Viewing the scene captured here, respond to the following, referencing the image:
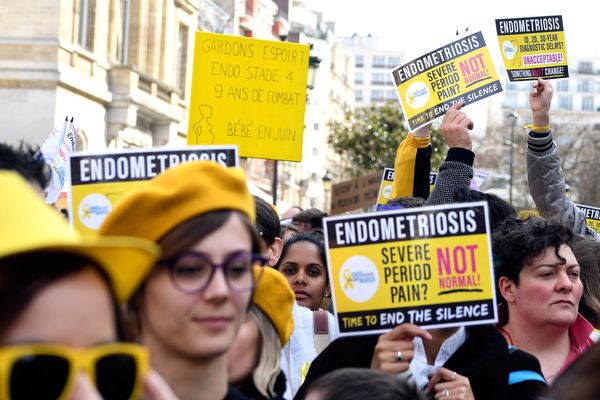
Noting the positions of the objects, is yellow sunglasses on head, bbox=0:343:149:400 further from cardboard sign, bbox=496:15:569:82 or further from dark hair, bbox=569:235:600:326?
cardboard sign, bbox=496:15:569:82

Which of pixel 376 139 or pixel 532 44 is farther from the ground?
pixel 376 139

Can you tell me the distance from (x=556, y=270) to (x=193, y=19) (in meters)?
37.0

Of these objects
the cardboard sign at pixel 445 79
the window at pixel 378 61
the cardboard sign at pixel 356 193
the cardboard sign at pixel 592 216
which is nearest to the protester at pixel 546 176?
the cardboard sign at pixel 445 79

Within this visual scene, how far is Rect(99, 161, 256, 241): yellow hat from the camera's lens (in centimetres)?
276

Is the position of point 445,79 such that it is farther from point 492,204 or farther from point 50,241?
point 50,241

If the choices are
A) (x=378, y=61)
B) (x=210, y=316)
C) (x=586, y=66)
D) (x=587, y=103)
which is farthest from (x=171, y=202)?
(x=586, y=66)

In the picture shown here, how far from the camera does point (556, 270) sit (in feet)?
16.7

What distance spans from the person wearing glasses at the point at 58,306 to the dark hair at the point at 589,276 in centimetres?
398

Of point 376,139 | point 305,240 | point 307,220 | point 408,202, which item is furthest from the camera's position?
point 376,139

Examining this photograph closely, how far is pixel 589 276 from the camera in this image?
592cm

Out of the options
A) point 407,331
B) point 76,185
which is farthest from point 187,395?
point 76,185

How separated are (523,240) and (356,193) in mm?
11902

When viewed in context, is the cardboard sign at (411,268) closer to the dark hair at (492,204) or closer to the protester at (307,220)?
the dark hair at (492,204)

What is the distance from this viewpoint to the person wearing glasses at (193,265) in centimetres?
275
